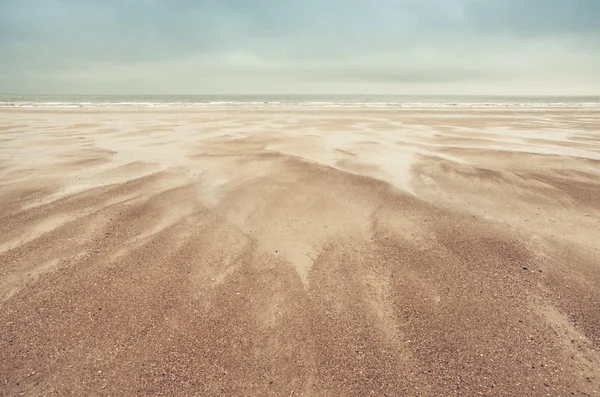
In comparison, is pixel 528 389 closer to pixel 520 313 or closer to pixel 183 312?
pixel 520 313

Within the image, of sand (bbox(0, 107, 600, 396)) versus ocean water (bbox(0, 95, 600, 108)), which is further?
ocean water (bbox(0, 95, 600, 108))

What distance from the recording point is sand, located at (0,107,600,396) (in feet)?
9.14

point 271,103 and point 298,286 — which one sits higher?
point 271,103

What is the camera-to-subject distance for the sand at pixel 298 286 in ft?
9.14

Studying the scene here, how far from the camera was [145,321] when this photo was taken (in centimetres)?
337

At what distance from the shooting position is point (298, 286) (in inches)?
157

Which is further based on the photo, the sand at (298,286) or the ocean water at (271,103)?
the ocean water at (271,103)

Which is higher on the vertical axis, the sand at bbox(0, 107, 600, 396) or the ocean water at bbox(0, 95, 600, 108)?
the ocean water at bbox(0, 95, 600, 108)

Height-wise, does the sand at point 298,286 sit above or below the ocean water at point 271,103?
below

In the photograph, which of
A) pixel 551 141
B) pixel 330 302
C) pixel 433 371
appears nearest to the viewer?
pixel 433 371

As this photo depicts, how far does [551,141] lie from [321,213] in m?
14.9

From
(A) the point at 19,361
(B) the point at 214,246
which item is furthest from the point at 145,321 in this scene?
(B) the point at 214,246

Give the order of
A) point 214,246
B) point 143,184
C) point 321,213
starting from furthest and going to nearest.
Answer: point 143,184 < point 321,213 < point 214,246

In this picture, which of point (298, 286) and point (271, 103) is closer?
point (298, 286)
